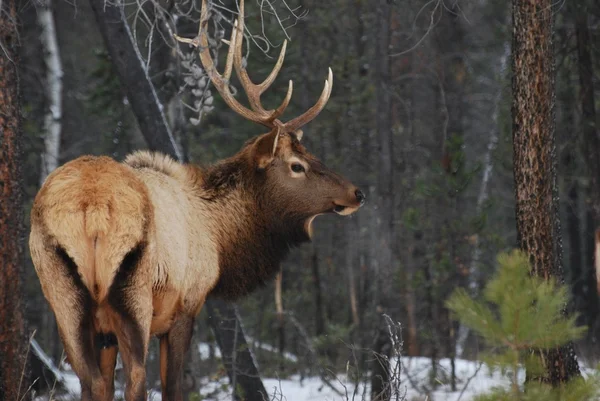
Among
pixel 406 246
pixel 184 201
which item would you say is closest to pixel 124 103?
pixel 406 246

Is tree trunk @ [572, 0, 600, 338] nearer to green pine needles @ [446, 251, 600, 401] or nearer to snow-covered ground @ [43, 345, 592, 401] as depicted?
snow-covered ground @ [43, 345, 592, 401]

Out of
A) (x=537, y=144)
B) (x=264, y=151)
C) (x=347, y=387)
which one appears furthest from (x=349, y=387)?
(x=537, y=144)

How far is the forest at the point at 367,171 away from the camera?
7.20m

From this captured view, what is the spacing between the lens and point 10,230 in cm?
750

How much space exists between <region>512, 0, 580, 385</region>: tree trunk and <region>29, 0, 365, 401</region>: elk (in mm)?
1574

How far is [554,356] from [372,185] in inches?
507

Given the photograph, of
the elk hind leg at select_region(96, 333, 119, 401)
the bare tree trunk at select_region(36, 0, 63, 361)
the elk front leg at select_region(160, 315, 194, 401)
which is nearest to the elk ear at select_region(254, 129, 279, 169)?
the elk front leg at select_region(160, 315, 194, 401)

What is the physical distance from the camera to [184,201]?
7.27 metres

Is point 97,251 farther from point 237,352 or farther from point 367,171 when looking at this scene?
point 367,171

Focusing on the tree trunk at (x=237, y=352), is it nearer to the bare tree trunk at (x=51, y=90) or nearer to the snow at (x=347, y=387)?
the snow at (x=347, y=387)

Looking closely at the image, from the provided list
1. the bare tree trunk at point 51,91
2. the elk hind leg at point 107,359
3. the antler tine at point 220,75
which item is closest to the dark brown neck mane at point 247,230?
the antler tine at point 220,75

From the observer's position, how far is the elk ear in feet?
26.3

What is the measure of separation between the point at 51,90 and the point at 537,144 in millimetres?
10115

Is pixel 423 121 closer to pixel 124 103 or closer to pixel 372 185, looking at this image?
pixel 372 185
